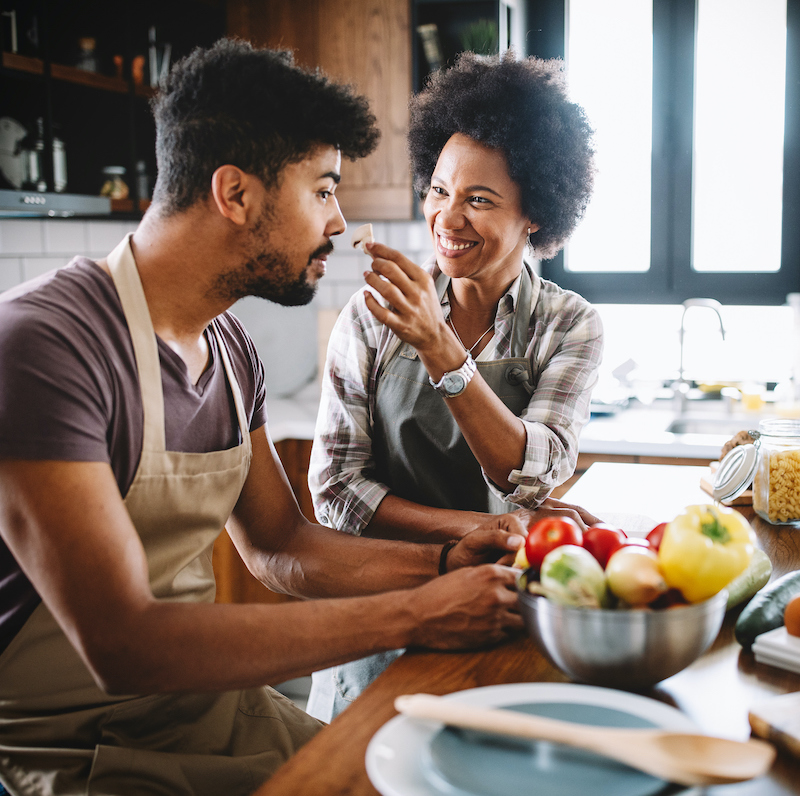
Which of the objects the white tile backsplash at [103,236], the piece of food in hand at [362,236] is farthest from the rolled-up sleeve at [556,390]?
the white tile backsplash at [103,236]

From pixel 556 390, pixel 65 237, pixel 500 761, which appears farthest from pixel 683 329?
pixel 500 761

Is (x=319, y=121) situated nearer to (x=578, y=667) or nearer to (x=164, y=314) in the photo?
(x=164, y=314)

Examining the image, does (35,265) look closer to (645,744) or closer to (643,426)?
(643,426)

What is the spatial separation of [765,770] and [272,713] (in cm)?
80

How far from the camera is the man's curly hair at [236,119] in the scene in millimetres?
1255

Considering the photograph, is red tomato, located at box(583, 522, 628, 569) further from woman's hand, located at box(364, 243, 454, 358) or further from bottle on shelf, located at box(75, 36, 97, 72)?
bottle on shelf, located at box(75, 36, 97, 72)

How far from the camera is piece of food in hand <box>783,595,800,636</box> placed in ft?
3.28

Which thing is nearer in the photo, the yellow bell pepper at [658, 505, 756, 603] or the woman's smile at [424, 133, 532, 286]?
the yellow bell pepper at [658, 505, 756, 603]

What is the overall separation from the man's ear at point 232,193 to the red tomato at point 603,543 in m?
0.68

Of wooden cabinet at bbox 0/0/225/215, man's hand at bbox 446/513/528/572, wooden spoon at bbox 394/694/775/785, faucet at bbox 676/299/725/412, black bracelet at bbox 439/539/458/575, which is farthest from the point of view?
faucet at bbox 676/299/725/412

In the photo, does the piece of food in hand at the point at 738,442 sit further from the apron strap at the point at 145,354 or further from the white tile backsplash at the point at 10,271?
the white tile backsplash at the point at 10,271

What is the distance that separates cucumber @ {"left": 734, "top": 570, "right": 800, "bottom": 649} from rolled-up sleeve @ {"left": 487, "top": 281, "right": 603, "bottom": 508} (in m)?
0.55

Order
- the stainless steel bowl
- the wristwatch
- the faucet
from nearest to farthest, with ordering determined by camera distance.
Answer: the stainless steel bowl, the wristwatch, the faucet

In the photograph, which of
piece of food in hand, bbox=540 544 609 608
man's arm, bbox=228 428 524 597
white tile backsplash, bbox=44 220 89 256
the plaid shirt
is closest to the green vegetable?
piece of food in hand, bbox=540 544 609 608
